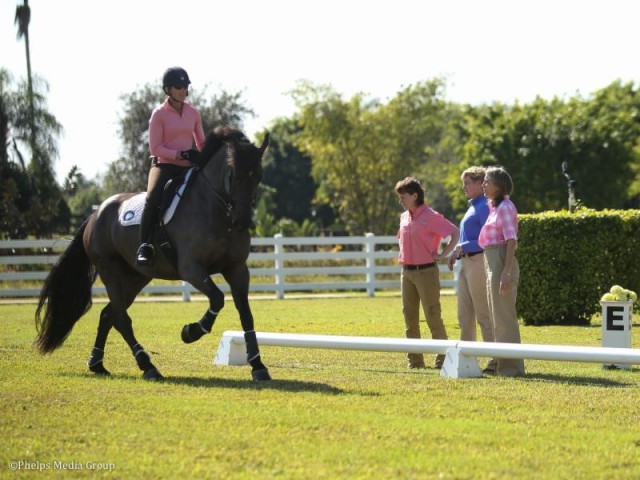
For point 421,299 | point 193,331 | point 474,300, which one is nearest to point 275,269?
point 421,299

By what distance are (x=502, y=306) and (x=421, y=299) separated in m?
1.49

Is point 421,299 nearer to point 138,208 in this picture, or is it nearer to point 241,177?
point 241,177

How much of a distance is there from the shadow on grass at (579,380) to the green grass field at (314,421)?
2 cm

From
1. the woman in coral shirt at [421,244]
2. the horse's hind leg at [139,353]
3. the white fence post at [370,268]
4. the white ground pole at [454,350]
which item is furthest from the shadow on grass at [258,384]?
the white fence post at [370,268]

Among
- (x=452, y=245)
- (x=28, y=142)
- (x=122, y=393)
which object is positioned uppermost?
(x=28, y=142)

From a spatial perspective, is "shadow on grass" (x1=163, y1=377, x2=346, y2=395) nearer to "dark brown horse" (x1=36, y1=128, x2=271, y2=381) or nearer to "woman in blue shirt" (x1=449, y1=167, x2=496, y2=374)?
"dark brown horse" (x1=36, y1=128, x2=271, y2=381)

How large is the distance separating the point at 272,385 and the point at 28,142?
35172 millimetres

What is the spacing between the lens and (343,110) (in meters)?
55.8

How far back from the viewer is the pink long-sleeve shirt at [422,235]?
11.7m

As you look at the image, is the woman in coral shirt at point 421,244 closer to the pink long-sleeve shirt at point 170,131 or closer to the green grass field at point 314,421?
the green grass field at point 314,421

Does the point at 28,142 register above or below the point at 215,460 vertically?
above

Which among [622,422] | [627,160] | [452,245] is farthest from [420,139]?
[622,422]

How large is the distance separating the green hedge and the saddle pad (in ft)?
26.5

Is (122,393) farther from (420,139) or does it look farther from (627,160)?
(420,139)
